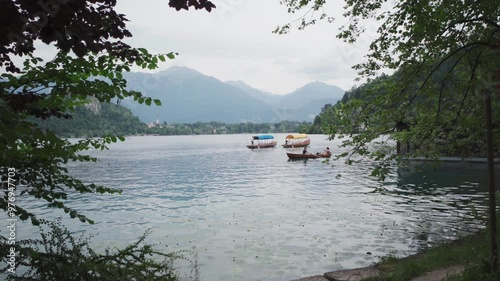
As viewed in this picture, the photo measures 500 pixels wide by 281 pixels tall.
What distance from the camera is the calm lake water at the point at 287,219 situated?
45.9 feet

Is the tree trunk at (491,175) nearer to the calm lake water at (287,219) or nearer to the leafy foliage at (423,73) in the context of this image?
the leafy foliage at (423,73)

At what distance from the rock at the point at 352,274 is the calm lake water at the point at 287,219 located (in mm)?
1486

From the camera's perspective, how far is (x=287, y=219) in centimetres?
2095

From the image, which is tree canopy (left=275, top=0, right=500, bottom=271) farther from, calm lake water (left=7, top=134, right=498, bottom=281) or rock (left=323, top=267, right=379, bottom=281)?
rock (left=323, top=267, right=379, bottom=281)

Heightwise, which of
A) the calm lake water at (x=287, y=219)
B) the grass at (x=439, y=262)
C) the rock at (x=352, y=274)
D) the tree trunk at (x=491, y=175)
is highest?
the tree trunk at (x=491, y=175)

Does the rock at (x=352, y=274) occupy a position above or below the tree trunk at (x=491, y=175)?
below

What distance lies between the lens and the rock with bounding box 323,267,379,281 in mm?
10547

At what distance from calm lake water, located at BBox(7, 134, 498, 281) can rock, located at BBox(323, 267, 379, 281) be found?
1486mm

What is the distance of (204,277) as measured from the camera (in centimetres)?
1233

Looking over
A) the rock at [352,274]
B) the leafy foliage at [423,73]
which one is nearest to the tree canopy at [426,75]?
the leafy foliage at [423,73]

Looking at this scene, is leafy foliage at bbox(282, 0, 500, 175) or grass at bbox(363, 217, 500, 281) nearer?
leafy foliage at bbox(282, 0, 500, 175)

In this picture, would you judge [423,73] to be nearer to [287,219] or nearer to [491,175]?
[491,175]

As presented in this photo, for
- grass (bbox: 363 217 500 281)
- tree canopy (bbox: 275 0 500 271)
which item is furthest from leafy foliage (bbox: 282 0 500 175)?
grass (bbox: 363 217 500 281)

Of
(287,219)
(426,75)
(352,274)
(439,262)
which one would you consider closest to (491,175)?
Answer: (426,75)
